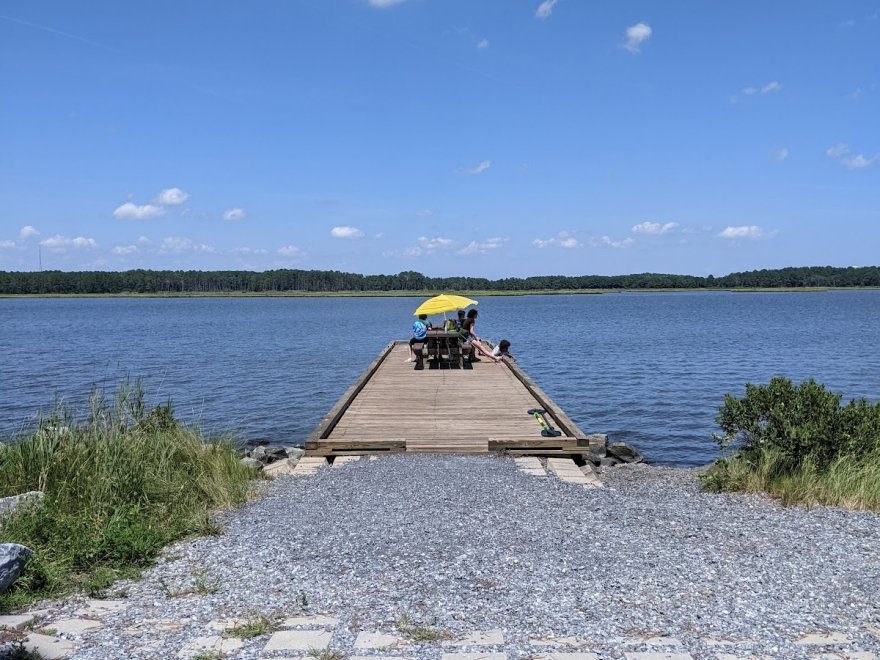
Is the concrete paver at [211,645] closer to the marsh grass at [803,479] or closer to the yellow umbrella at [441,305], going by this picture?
the marsh grass at [803,479]

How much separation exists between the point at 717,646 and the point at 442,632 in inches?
58.6

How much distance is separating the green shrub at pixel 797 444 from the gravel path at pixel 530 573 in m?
0.56

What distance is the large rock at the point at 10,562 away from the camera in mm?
4711

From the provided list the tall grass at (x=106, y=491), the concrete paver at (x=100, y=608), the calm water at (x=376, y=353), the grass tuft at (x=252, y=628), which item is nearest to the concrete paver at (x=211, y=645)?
the grass tuft at (x=252, y=628)

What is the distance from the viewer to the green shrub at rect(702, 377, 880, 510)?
7613 millimetres

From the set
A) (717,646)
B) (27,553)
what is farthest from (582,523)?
(27,553)

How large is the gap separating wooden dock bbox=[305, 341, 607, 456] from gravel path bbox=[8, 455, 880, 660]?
7.79 ft

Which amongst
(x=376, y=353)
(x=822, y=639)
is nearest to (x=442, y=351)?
(x=822, y=639)

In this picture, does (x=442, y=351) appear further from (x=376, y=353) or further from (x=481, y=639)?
(x=376, y=353)

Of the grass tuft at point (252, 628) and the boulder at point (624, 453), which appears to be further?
the boulder at point (624, 453)

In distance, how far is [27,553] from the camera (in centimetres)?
497

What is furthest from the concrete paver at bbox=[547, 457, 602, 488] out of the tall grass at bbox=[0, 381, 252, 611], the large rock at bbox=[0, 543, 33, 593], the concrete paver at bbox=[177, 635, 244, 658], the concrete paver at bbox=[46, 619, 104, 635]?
the large rock at bbox=[0, 543, 33, 593]

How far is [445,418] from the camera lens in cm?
1200

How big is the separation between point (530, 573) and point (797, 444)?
182 inches
